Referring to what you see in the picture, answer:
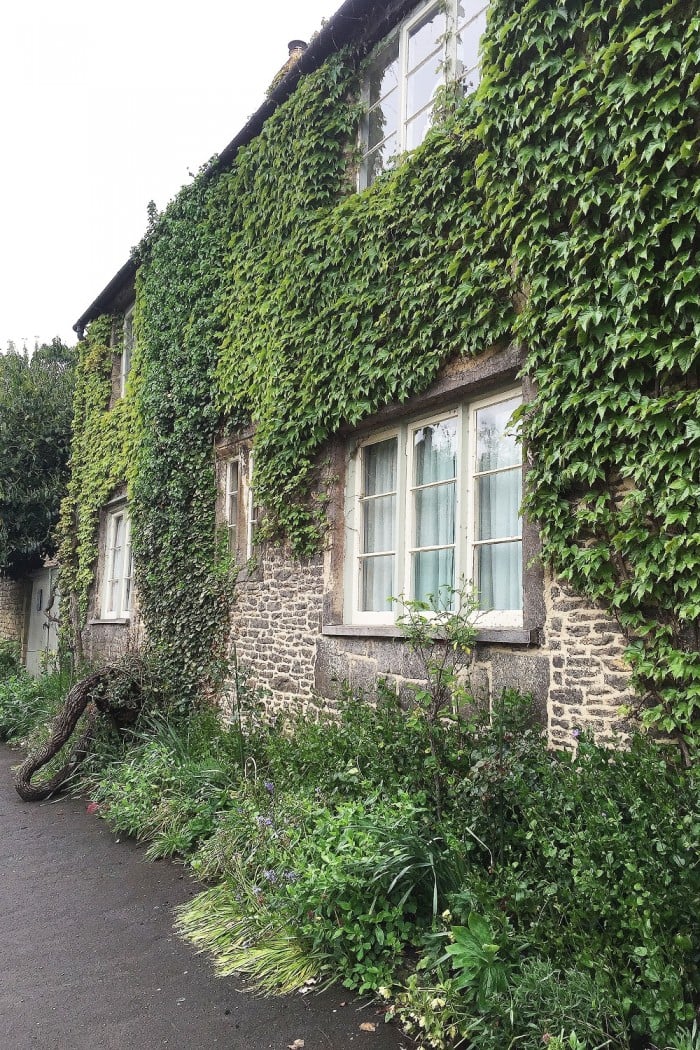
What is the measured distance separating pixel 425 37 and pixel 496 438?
3933mm

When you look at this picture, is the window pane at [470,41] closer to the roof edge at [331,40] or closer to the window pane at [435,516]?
the roof edge at [331,40]

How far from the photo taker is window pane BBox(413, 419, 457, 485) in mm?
6051

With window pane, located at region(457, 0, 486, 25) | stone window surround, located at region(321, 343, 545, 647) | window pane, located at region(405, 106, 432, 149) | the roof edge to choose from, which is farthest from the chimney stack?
stone window surround, located at region(321, 343, 545, 647)

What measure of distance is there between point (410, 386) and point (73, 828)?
5142mm

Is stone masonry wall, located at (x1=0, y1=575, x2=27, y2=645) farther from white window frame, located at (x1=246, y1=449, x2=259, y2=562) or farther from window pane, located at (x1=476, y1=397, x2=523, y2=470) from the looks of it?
window pane, located at (x1=476, y1=397, x2=523, y2=470)

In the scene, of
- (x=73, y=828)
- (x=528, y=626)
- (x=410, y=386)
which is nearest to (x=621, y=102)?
(x=410, y=386)

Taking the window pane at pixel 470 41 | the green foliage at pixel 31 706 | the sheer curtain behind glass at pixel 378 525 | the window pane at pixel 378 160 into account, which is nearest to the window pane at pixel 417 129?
the window pane at pixel 378 160

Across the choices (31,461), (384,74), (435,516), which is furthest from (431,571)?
(31,461)

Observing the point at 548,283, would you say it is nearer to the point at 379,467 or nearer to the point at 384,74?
the point at 379,467

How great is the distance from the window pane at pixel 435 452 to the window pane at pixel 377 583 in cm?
84

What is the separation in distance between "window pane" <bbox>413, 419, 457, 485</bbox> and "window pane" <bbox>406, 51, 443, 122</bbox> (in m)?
2.79

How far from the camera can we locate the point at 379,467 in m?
6.90

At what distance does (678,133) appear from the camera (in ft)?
13.8

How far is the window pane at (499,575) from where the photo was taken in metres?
5.34
